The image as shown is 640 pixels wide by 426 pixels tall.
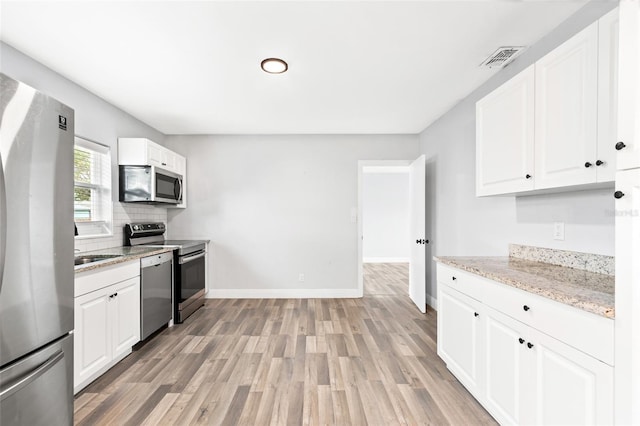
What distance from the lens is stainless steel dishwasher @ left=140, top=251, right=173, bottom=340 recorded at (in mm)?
2758

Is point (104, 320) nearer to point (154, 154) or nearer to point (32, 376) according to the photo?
point (32, 376)

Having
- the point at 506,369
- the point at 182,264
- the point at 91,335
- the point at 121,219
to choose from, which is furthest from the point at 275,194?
the point at 506,369

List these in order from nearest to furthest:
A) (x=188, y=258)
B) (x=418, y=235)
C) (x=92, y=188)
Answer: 1. (x=92, y=188)
2. (x=188, y=258)
3. (x=418, y=235)

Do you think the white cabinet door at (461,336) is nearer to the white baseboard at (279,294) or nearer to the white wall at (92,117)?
the white baseboard at (279,294)

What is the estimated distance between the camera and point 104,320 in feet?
7.30

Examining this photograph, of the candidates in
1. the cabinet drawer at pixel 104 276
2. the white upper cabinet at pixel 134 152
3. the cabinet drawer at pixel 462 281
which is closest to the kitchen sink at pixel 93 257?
the cabinet drawer at pixel 104 276

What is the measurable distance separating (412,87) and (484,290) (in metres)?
2.02

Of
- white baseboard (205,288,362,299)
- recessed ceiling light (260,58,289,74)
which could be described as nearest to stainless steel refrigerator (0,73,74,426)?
recessed ceiling light (260,58,289,74)

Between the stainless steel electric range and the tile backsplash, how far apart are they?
88 mm

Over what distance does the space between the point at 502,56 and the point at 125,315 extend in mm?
3879

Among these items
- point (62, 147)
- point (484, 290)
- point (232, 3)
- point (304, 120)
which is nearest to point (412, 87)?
point (304, 120)

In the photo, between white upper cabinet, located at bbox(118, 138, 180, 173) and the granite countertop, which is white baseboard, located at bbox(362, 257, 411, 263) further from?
white upper cabinet, located at bbox(118, 138, 180, 173)

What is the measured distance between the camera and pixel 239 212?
14.4 ft

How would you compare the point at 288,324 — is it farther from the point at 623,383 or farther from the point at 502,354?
the point at 623,383
